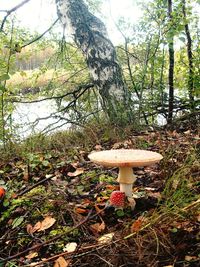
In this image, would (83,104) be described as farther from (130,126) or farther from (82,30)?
(130,126)

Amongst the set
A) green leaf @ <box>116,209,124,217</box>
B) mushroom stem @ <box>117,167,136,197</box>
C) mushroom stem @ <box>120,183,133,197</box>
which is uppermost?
mushroom stem @ <box>117,167,136,197</box>

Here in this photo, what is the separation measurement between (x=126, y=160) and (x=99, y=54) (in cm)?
325

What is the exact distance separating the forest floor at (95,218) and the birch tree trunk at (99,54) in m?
1.80

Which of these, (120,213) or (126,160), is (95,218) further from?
(126,160)

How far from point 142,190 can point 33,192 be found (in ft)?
2.53

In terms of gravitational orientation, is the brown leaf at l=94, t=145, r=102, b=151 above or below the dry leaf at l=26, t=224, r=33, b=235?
above

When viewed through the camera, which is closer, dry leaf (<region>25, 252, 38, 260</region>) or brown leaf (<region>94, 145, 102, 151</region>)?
dry leaf (<region>25, 252, 38, 260</region>)

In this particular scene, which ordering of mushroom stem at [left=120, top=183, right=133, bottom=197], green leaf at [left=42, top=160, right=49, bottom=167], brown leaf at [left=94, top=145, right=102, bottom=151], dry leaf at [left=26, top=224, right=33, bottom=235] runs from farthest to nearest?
brown leaf at [left=94, top=145, right=102, bottom=151], green leaf at [left=42, top=160, right=49, bottom=167], mushroom stem at [left=120, top=183, right=133, bottom=197], dry leaf at [left=26, top=224, right=33, bottom=235]

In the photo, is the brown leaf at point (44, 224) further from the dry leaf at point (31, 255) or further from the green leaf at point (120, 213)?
the green leaf at point (120, 213)

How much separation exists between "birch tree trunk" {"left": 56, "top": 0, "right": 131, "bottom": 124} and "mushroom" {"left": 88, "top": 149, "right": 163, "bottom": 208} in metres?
2.71

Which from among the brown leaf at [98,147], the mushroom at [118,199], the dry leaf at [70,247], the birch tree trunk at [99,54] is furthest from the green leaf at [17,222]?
the birch tree trunk at [99,54]

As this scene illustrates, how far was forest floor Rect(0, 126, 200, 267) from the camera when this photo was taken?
153 centimetres

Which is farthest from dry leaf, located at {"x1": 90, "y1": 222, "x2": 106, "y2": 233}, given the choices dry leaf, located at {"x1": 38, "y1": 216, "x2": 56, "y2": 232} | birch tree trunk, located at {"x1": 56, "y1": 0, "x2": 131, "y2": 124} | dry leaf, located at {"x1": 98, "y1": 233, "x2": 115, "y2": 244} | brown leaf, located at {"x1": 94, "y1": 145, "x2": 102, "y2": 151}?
birch tree trunk, located at {"x1": 56, "y1": 0, "x2": 131, "y2": 124}

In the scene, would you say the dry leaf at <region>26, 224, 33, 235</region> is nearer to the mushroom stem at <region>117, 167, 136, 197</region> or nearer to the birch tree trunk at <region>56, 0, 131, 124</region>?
the mushroom stem at <region>117, 167, 136, 197</region>
